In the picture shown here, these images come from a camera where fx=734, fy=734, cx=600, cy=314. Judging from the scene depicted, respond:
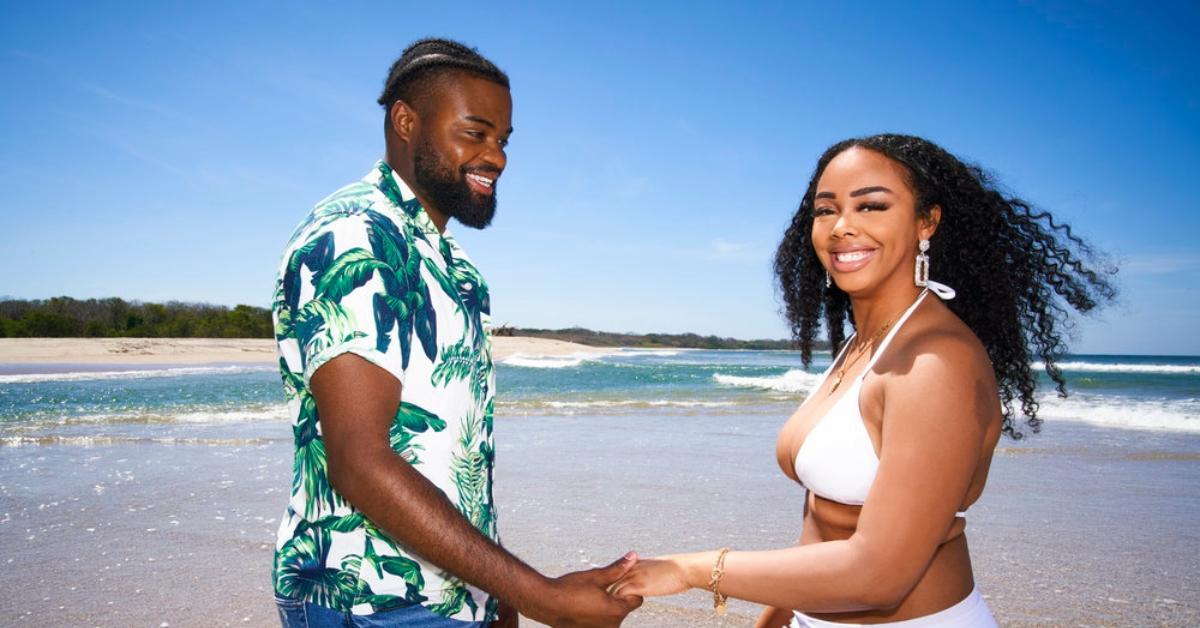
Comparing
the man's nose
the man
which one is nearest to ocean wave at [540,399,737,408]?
the man's nose

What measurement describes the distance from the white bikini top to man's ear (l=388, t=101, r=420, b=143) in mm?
1348

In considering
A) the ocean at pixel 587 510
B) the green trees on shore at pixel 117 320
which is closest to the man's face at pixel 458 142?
the ocean at pixel 587 510

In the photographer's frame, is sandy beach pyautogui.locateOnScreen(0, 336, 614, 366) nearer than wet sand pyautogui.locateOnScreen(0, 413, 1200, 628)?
No

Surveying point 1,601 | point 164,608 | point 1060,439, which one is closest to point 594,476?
point 164,608

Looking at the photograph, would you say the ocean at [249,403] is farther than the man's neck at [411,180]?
Yes

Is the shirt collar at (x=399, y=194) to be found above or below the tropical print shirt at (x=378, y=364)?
above

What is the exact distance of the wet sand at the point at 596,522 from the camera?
4.23 metres

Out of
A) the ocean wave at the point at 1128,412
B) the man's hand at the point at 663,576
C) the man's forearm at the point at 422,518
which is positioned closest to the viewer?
the man's forearm at the point at 422,518

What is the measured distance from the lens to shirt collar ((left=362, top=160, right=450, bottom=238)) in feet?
5.80

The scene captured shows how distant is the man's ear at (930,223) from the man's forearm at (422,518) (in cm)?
155

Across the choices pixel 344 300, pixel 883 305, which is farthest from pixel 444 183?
pixel 883 305

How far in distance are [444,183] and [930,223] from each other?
4.75ft

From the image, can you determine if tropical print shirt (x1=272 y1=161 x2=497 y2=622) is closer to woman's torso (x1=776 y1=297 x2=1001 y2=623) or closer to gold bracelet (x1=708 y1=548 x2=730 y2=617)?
gold bracelet (x1=708 y1=548 x2=730 y2=617)

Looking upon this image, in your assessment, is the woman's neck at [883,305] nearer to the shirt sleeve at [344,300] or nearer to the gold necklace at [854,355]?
the gold necklace at [854,355]
